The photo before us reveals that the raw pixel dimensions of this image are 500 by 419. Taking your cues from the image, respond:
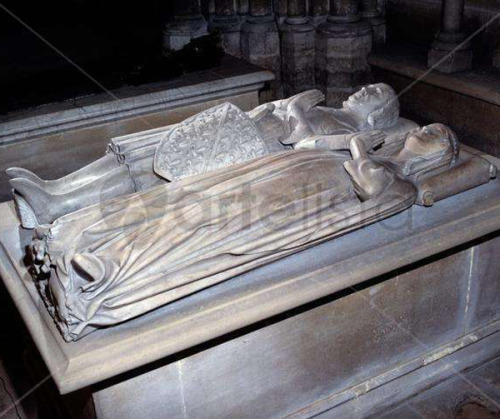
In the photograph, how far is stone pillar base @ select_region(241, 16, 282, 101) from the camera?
18.7 ft

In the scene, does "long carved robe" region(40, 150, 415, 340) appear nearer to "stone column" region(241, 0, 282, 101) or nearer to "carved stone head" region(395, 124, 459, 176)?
"carved stone head" region(395, 124, 459, 176)

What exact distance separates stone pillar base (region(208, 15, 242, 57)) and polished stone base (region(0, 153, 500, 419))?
300 centimetres

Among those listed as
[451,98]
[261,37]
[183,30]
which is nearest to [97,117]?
[183,30]

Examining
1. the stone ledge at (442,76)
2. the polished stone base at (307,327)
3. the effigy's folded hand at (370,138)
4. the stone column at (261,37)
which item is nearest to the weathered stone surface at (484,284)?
the polished stone base at (307,327)

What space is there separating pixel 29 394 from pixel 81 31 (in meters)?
4.87

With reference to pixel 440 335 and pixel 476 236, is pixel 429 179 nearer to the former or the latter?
pixel 476 236

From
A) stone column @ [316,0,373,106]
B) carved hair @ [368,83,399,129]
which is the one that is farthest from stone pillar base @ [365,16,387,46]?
carved hair @ [368,83,399,129]

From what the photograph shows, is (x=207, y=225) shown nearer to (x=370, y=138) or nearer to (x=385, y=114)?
(x=370, y=138)

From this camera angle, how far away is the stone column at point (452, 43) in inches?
200

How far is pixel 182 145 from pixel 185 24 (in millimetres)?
2834

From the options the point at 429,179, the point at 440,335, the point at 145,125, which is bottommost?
the point at 440,335

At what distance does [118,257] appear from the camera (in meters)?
2.38

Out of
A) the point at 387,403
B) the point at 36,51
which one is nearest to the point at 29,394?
the point at 387,403

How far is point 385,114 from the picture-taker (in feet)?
10.6
